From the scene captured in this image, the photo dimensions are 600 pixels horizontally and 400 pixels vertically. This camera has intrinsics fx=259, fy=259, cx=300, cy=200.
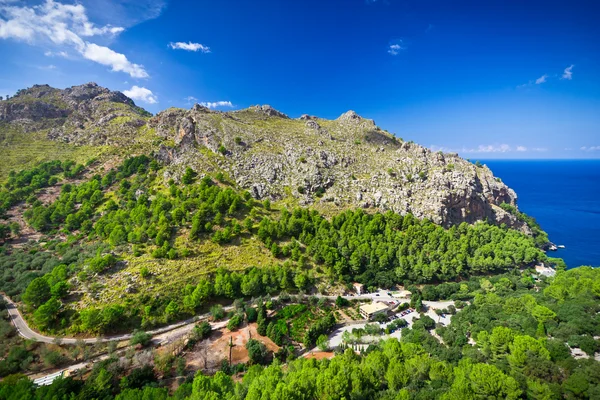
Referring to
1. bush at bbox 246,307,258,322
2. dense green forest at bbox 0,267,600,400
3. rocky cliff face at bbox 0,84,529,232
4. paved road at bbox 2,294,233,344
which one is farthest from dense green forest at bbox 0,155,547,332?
dense green forest at bbox 0,267,600,400

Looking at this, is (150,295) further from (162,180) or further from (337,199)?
(337,199)

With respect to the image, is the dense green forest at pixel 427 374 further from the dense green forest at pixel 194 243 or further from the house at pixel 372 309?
the dense green forest at pixel 194 243

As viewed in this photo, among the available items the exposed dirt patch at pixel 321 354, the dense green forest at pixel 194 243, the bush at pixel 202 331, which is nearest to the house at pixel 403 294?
the dense green forest at pixel 194 243

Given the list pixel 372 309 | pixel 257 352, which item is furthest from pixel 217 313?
pixel 372 309

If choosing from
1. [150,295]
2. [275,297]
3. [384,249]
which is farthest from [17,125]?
[384,249]

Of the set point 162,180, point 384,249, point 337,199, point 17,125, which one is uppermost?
point 17,125

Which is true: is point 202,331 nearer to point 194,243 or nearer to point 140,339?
point 140,339

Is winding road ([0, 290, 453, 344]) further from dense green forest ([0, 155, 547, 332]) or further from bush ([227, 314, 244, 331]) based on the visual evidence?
bush ([227, 314, 244, 331])
